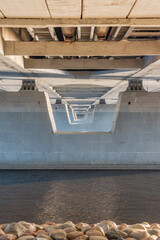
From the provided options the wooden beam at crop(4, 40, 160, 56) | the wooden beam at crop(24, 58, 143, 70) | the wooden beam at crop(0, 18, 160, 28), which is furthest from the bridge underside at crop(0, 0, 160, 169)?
the wooden beam at crop(0, 18, 160, 28)

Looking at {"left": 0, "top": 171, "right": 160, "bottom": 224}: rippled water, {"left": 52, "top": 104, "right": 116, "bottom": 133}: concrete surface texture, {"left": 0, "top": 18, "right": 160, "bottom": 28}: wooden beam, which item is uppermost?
{"left": 0, "top": 18, "right": 160, "bottom": 28}: wooden beam

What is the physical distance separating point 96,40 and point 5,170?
15.5 metres

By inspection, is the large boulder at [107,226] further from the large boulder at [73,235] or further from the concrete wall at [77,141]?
the concrete wall at [77,141]

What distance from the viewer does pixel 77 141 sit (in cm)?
2344

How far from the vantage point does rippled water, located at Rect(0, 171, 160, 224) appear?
13016 millimetres

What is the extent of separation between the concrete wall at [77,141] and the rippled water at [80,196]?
114 cm

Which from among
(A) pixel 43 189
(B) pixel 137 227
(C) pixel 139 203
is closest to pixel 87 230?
(B) pixel 137 227
